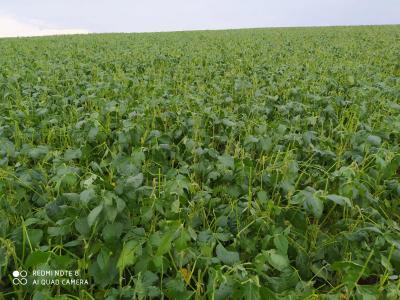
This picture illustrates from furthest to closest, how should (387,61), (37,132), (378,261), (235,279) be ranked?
(387,61)
(37,132)
(378,261)
(235,279)

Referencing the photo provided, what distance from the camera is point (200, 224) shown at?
262 centimetres

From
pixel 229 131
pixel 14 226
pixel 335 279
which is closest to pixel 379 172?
pixel 335 279

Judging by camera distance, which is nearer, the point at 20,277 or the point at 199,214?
the point at 20,277

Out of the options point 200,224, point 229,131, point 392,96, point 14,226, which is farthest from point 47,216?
point 392,96

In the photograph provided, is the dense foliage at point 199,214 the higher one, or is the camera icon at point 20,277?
the dense foliage at point 199,214

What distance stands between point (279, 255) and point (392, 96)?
4.88m

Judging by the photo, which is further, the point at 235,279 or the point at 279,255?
the point at 279,255

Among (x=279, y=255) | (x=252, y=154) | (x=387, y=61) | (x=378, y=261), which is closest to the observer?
(x=279, y=255)

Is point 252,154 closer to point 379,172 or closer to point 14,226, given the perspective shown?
point 379,172

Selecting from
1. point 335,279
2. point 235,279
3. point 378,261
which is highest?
point 235,279

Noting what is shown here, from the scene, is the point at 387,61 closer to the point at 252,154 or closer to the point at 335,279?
the point at 252,154

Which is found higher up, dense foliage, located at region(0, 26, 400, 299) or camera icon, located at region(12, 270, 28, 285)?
dense foliage, located at region(0, 26, 400, 299)

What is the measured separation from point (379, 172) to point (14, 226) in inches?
104

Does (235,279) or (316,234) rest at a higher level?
(235,279)
